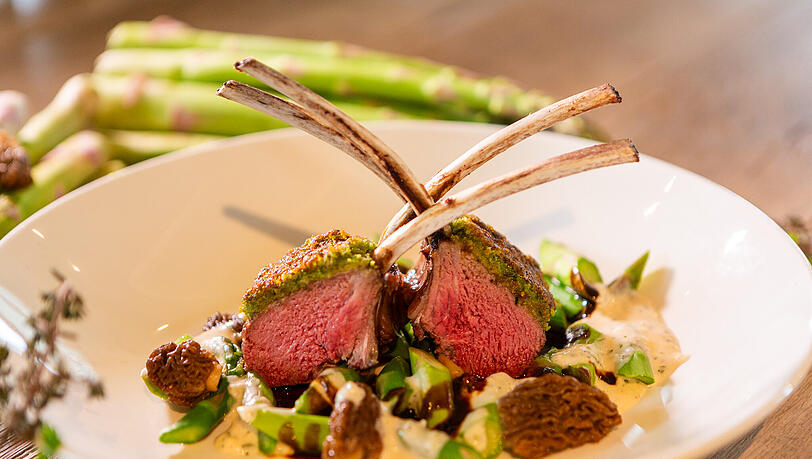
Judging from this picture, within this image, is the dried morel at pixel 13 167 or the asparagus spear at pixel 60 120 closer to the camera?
the dried morel at pixel 13 167

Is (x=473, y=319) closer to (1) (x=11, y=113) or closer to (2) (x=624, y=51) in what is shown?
(1) (x=11, y=113)

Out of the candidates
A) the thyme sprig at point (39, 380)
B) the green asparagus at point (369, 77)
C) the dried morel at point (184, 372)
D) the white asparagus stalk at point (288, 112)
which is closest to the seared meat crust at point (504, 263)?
the white asparagus stalk at point (288, 112)

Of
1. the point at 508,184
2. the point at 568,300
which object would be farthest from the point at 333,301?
the point at 568,300

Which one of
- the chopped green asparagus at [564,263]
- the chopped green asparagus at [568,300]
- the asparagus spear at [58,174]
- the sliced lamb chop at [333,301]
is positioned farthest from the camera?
the asparagus spear at [58,174]

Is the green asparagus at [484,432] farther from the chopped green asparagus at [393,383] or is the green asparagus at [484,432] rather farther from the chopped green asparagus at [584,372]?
the chopped green asparagus at [584,372]

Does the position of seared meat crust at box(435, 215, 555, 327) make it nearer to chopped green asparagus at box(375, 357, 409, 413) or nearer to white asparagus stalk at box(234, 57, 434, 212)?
white asparagus stalk at box(234, 57, 434, 212)

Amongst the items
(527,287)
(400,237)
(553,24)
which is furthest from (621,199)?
(553,24)
